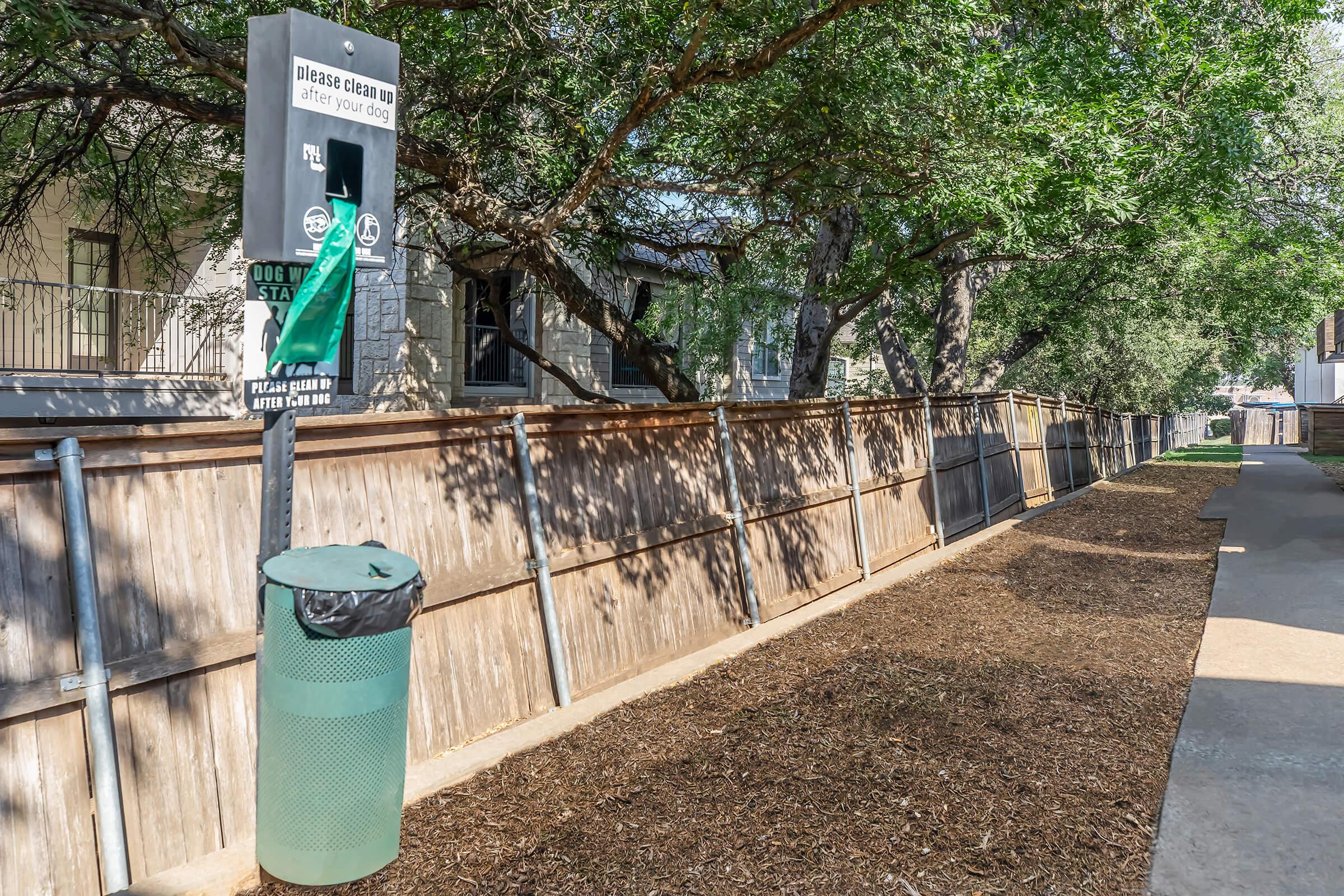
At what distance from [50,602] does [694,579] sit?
4.29 metres

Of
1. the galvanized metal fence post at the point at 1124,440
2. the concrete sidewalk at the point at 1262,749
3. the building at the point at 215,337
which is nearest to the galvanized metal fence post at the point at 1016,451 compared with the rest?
the building at the point at 215,337

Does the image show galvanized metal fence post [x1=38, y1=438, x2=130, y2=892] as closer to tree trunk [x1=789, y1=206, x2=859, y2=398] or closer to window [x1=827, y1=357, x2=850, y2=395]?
tree trunk [x1=789, y1=206, x2=859, y2=398]

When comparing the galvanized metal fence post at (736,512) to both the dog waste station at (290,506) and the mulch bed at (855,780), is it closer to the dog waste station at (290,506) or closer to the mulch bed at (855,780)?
the mulch bed at (855,780)

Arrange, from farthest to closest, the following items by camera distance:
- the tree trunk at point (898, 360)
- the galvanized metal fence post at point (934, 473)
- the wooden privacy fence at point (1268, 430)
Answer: the wooden privacy fence at point (1268, 430) < the tree trunk at point (898, 360) < the galvanized metal fence post at point (934, 473)

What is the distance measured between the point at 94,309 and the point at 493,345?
6456mm

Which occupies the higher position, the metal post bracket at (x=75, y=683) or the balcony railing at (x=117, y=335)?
the balcony railing at (x=117, y=335)

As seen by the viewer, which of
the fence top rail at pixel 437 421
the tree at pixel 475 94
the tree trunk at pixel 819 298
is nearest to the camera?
the fence top rail at pixel 437 421

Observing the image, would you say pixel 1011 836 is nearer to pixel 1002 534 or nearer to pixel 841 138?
pixel 841 138

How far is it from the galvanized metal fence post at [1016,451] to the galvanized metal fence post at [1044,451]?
5.87 ft

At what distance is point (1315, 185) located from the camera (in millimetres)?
17203

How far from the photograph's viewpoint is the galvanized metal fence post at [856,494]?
31.2 feet

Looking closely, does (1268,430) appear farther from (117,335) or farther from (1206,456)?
(117,335)

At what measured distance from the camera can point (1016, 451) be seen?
15.8 m

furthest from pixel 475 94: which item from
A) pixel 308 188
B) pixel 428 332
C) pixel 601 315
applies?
pixel 428 332
